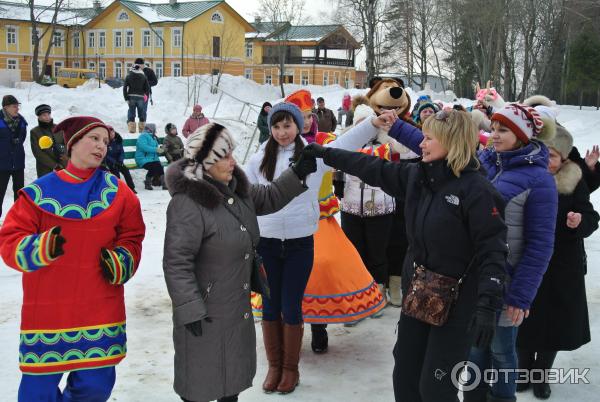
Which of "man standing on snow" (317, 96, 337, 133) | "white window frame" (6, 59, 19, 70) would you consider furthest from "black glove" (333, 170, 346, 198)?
"white window frame" (6, 59, 19, 70)

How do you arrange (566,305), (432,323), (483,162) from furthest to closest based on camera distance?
1. (566,305)
2. (483,162)
3. (432,323)

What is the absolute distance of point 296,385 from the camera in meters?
4.27

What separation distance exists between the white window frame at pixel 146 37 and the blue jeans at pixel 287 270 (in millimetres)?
52641

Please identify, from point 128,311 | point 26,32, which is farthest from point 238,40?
point 128,311

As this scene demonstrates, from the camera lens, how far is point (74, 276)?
3.02 metres

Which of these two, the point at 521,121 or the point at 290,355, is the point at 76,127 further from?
the point at 521,121

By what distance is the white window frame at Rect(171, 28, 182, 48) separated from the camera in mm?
52372

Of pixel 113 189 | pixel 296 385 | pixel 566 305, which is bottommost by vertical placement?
pixel 296 385

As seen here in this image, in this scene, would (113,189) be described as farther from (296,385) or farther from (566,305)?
(566,305)

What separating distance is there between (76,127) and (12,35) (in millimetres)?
57330

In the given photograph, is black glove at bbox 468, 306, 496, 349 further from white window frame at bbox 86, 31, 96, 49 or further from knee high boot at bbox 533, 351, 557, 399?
white window frame at bbox 86, 31, 96, 49

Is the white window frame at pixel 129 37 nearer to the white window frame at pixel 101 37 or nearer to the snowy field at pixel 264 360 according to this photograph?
the white window frame at pixel 101 37

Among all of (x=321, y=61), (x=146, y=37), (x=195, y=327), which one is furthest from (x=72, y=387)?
(x=321, y=61)

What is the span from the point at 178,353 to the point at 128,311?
2.64 m
